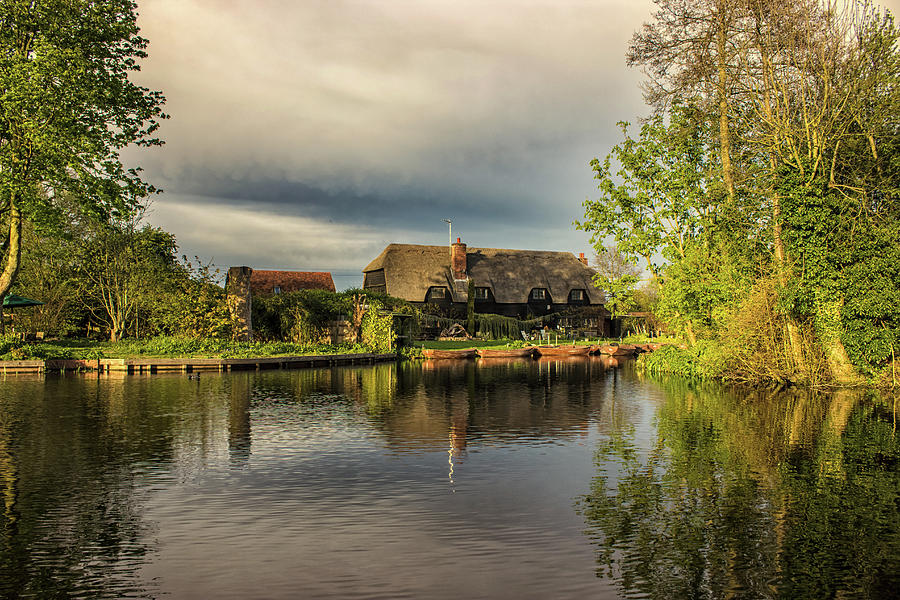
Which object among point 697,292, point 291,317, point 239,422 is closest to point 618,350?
point 697,292

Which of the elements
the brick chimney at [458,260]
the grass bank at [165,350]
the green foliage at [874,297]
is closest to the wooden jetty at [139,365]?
the grass bank at [165,350]

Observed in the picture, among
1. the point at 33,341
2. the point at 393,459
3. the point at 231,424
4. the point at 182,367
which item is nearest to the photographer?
the point at 393,459

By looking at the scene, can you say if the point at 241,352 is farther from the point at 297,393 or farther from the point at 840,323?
the point at 840,323

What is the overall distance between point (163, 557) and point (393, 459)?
479 cm

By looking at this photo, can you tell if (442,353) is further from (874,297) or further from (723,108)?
(874,297)

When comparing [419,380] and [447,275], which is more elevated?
[447,275]

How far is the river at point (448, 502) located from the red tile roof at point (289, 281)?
4888cm

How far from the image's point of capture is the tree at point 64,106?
84.5 feet

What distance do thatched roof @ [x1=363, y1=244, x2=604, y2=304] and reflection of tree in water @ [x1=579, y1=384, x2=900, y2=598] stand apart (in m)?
46.9

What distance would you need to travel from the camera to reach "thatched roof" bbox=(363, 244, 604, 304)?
2363 inches

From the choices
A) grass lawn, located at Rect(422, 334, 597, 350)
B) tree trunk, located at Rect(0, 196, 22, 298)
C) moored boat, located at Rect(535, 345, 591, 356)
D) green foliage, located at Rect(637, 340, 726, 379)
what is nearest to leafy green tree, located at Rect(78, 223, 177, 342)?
tree trunk, located at Rect(0, 196, 22, 298)

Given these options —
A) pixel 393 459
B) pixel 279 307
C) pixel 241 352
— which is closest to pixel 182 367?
pixel 241 352

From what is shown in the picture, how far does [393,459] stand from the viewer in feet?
34.9

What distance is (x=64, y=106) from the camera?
26672 millimetres
